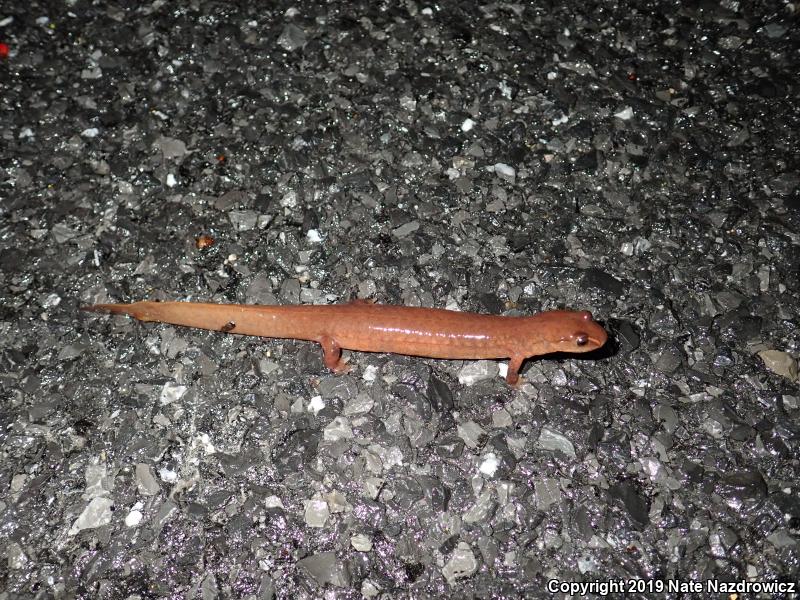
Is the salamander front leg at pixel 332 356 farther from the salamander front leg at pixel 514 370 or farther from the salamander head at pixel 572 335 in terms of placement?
the salamander head at pixel 572 335

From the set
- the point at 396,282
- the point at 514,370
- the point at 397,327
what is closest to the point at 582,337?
the point at 514,370

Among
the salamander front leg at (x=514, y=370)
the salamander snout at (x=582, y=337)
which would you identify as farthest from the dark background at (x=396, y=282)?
the salamander snout at (x=582, y=337)

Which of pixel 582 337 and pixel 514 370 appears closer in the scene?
pixel 582 337

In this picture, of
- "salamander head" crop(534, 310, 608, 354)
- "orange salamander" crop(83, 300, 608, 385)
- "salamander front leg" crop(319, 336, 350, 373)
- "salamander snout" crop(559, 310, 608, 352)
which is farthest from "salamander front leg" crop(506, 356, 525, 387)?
"salamander front leg" crop(319, 336, 350, 373)

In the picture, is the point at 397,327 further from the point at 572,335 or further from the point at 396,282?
the point at 572,335

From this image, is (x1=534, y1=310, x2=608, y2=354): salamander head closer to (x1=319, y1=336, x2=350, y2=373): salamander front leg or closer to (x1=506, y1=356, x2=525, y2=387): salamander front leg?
(x1=506, y1=356, x2=525, y2=387): salamander front leg

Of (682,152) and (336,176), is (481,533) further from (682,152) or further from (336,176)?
(682,152)

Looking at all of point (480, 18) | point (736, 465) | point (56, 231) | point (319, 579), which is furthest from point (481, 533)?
point (480, 18)
